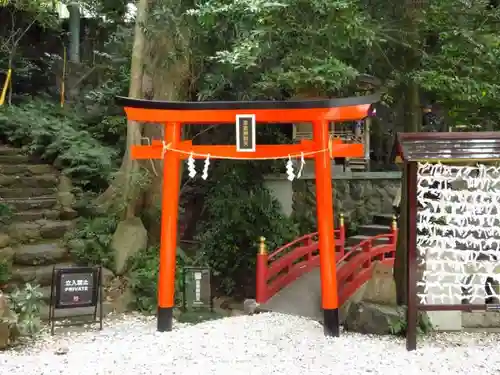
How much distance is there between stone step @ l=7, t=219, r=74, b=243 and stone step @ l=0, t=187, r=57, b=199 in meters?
1.24

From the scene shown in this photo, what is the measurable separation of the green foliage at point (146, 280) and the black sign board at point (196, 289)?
53 centimetres

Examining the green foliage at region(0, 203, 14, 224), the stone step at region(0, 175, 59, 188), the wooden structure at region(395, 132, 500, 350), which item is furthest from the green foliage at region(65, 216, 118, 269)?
the wooden structure at region(395, 132, 500, 350)

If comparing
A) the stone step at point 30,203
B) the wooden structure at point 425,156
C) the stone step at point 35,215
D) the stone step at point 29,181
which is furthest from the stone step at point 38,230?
the wooden structure at point 425,156

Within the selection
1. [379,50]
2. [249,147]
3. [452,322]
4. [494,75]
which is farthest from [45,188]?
[494,75]

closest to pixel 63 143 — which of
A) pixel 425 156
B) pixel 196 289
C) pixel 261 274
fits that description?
pixel 196 289

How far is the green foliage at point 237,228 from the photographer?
9.68 m

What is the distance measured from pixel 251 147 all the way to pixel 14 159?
25.2 ft

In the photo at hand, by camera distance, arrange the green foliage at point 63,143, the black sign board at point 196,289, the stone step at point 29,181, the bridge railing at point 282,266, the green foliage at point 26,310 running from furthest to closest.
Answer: the green foliage at point 63,143 < the stone step at point 29,181 < the bridge railing at point 282,266 < the black sign board at point 196,289 < the green foliage at point 26,310

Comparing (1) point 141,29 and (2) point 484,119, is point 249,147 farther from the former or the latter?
(2) point 484,119

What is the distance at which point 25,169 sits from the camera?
1098 centimetres

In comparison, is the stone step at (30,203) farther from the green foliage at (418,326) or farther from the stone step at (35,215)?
the green foliage at (418,326)

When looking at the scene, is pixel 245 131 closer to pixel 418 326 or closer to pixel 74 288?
pixel 74 288

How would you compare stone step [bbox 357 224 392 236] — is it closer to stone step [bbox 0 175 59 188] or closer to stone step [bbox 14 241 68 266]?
stone step [bbox 14 241 68 266]

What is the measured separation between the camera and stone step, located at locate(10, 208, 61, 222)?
927 centimetres
